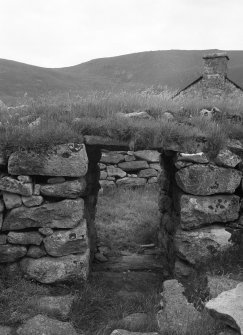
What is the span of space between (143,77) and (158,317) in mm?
30948

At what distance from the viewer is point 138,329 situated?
4043 mm

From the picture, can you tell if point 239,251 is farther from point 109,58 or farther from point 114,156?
point 109,58

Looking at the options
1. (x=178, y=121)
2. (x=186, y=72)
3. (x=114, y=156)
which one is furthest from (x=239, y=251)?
(x=186, y=72)

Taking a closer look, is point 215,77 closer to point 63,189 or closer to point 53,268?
point 63,189

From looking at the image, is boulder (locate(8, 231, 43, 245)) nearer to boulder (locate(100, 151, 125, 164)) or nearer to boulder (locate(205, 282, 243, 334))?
boulder (locate(205, 282, 243, 334))

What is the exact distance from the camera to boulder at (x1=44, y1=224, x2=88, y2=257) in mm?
5078

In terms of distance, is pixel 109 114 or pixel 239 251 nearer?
pixel 239 251

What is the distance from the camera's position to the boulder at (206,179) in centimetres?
523

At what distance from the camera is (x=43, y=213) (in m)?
5.07

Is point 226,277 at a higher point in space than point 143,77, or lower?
lower

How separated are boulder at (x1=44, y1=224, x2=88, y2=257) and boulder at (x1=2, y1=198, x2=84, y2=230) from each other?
106mm

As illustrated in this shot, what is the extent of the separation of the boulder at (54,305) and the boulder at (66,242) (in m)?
0.59

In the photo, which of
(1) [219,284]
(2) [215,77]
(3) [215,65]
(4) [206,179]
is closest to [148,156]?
(2) [215,77]

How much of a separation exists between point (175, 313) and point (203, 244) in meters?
1.32
